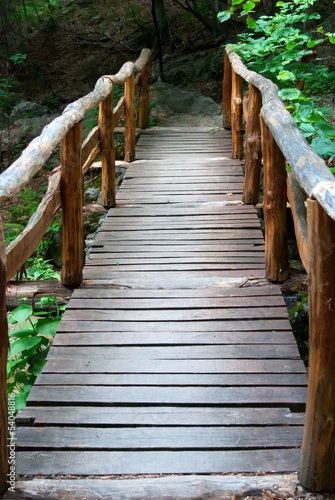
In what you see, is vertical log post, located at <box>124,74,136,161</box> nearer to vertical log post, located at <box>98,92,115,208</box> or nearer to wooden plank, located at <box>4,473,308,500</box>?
vertical log post, located at <box>98,92,115,208</box>

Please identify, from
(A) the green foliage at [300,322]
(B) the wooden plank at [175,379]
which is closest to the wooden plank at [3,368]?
(B) the wooden plank at [175,379]

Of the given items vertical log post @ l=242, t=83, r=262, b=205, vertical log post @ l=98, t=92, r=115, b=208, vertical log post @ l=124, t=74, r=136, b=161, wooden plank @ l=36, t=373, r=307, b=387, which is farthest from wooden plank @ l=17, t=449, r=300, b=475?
vertical log post @ l=124, t=74, r=136, b=161

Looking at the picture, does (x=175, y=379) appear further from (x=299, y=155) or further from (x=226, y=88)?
(x=226, y=88)

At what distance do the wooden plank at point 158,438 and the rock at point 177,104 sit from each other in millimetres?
7969

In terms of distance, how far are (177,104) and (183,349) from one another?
7.77 meters

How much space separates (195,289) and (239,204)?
1.91 meters

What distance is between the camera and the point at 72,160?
12.7 feet

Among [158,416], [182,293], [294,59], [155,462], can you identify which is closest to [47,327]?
[182,293]

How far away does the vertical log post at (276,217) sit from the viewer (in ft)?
12.8

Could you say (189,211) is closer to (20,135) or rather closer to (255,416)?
(255,416)

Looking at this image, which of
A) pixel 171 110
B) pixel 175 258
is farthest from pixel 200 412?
pixel 171 110

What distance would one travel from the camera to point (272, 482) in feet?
7.23

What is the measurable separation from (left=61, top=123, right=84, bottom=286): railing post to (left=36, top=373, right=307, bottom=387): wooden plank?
1.08 meters

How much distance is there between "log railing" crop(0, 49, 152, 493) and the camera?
84.1 inches
